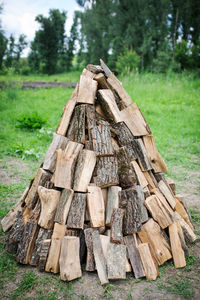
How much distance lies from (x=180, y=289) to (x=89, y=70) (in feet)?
7.49

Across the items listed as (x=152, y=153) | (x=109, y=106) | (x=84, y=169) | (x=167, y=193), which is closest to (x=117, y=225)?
(x=84, y=169)

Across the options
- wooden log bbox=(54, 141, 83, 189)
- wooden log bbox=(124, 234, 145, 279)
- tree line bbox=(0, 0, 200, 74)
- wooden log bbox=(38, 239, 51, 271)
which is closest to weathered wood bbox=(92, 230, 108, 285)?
wooden log bbox=(124, 234, 145, 279)

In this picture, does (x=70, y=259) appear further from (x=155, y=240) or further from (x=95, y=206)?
(x=155, y=240)

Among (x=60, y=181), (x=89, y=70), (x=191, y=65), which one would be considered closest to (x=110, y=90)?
(x=89, y=70)

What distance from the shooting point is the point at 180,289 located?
192cm

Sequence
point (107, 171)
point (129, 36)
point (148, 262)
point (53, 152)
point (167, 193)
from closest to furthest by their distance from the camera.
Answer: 1. point (148, 262)
2. point (107, 171)
3. point (53, 152)
4. point (167, 193)
5. point (129, 36)

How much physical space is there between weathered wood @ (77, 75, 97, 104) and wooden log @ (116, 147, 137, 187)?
613 millimetres

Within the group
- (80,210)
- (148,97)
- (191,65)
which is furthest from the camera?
(191,65)

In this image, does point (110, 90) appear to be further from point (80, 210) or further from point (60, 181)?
point (80, 210)

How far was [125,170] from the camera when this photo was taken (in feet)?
7.68

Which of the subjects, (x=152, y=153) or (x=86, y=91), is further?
(x=152, y=153)

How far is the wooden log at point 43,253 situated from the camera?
6.80 feet

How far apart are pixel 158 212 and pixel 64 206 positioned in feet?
3.02

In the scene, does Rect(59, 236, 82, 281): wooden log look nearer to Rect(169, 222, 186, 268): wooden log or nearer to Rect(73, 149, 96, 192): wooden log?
Rect(73, 149, 96, 192): wooden log
